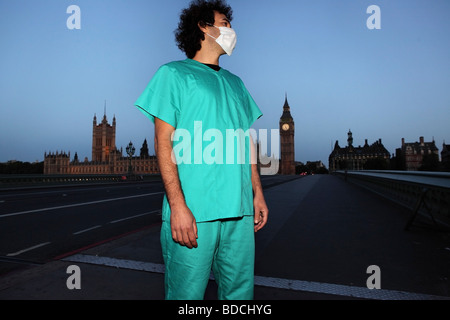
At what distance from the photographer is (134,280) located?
9.46 ft

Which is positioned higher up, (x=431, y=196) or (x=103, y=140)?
(x=103, y=140)

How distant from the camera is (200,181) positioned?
57.9 inches

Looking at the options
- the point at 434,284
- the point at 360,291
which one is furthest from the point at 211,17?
the point at 434,284

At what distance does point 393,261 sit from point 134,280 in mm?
3346

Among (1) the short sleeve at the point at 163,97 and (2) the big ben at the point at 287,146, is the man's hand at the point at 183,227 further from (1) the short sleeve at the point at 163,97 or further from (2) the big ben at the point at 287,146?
(2) the big ben at the point at 287,146

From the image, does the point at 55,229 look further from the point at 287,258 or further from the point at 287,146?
the point at 287,146

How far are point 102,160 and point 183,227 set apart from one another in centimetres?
17171

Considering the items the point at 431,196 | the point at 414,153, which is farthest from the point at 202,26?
the point at 414,153

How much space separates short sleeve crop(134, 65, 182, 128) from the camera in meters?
1.49

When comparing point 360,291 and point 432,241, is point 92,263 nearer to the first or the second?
point 360,291

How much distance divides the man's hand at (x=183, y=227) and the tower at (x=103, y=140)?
171 meters

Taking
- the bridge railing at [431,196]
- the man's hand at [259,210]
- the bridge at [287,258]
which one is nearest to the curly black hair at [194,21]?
the man's hand at [259,210]

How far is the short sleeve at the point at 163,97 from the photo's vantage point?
4.90 ft
